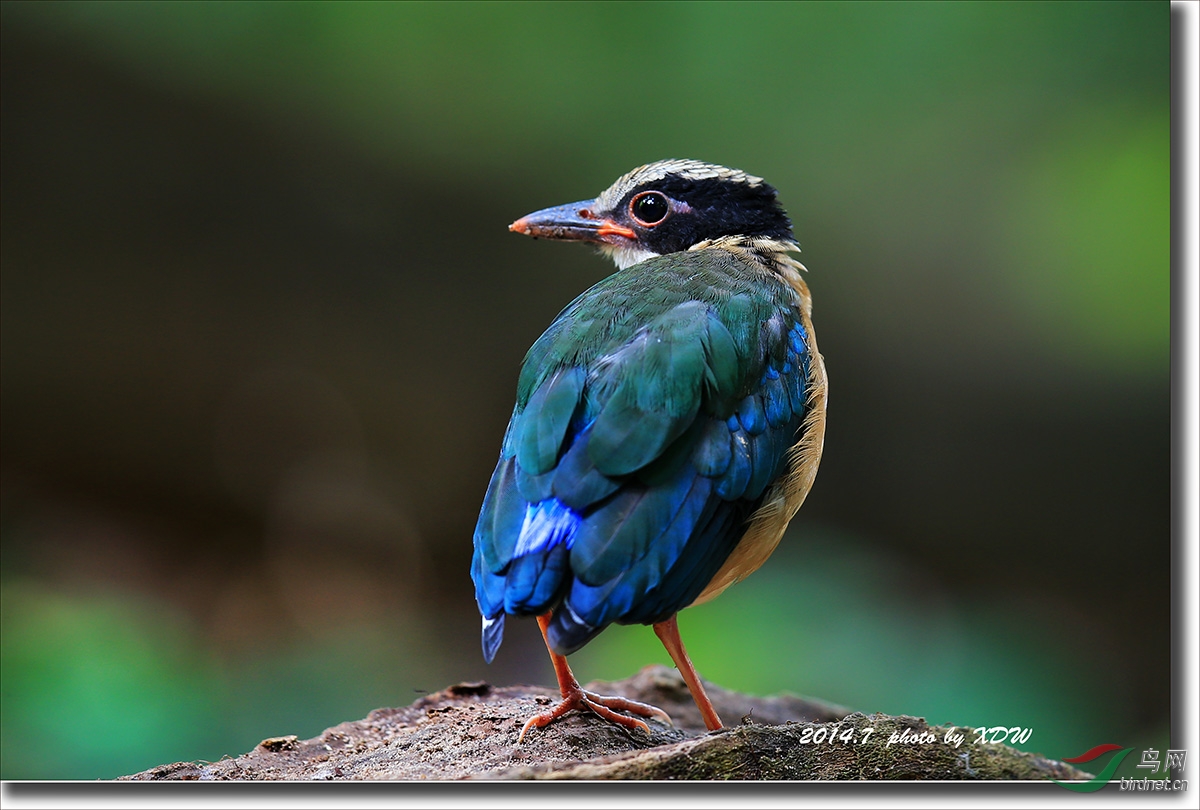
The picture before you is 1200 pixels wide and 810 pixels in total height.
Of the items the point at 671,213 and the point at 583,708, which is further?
the point at 671,213

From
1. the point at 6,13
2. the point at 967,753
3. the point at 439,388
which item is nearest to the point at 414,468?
the point at 439,388

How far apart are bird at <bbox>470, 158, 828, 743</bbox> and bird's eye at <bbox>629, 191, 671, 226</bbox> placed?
408 mm

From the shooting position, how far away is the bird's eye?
14.9ft

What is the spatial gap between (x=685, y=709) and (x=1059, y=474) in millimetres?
2669

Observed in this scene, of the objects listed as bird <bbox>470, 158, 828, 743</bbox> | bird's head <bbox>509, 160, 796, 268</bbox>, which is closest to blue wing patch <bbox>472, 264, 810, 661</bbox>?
bird <bbox>470, 158, 828, 743</bbox>

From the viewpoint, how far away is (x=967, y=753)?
329 cm

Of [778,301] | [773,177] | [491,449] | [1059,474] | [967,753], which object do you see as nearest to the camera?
[967,753]

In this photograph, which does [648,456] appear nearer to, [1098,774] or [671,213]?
[671,213]

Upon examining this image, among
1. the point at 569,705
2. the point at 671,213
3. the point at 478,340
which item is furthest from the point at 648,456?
the point at 478,340

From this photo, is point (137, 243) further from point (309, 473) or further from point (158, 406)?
point (309, 473)

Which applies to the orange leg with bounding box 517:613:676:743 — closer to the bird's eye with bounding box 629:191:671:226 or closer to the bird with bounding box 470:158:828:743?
the bird with bounding box 470:158:828:743

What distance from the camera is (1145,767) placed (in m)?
3.64

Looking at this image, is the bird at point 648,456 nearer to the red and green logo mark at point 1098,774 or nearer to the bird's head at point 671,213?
the bird's head at point 671,213

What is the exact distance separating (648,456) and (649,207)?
5.79 feet
